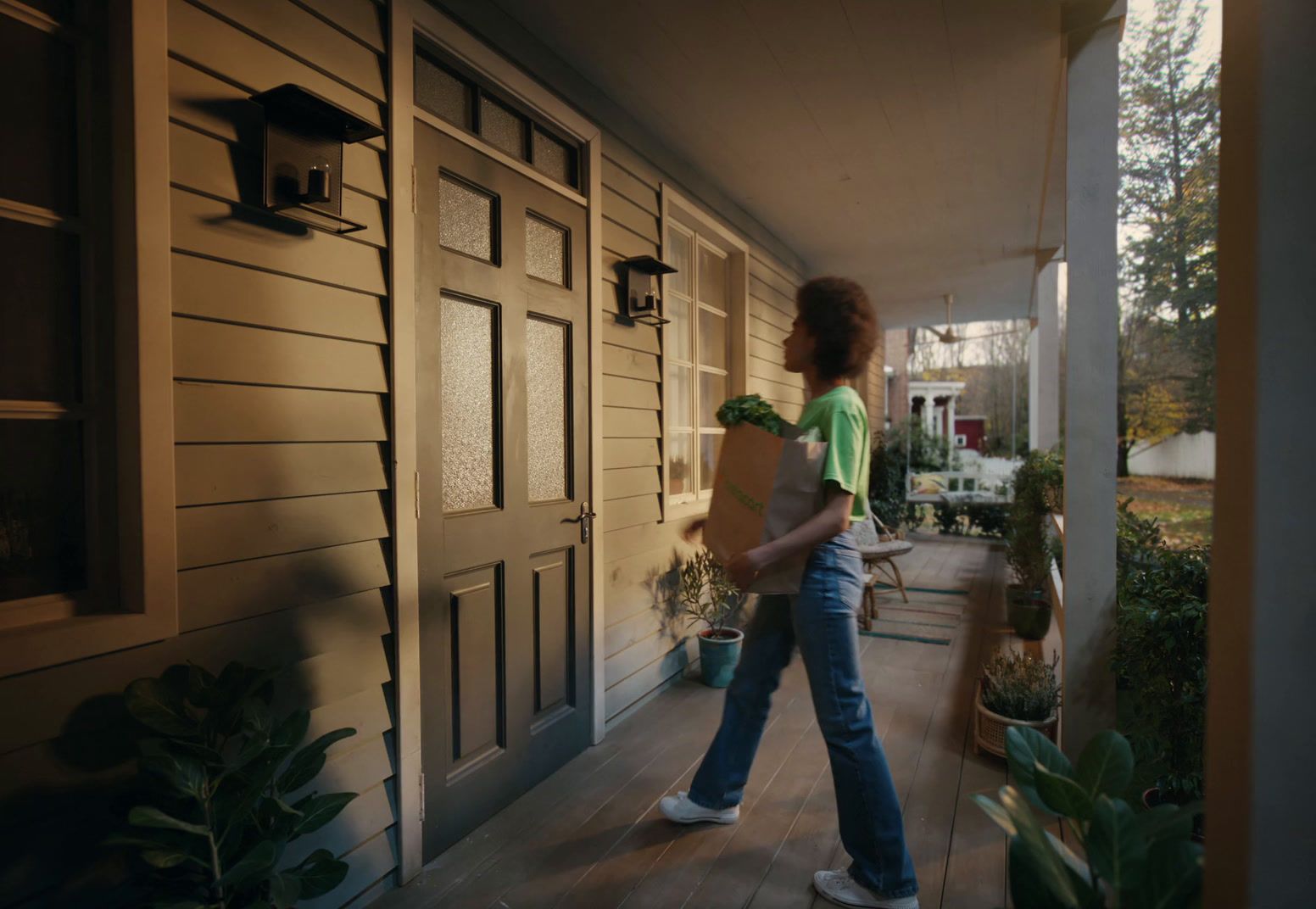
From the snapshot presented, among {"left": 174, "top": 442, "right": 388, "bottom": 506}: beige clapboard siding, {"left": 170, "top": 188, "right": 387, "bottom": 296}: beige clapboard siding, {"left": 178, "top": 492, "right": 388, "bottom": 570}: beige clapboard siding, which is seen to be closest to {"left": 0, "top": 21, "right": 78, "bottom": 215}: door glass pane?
{"left": 170, "top": 188, "right": 387, "bottom": 296}: beige clapboard siding

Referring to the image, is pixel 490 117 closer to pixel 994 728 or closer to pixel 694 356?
pixel 694 356

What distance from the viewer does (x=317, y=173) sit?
5.30 feet

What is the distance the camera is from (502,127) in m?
2.51

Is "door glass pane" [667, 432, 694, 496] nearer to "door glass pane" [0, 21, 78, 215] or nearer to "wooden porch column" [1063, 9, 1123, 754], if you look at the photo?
"wooden porch column" [1063, 9, 1123, 754]

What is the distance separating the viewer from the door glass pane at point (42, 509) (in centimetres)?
128

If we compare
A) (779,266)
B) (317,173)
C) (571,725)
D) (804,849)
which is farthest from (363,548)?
(779,266)

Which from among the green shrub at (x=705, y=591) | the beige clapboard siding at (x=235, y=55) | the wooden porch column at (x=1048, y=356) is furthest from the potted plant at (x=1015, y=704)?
the wooden porch column at (x=1048, y=356)

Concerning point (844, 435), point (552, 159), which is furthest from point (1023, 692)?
point (552, 159)

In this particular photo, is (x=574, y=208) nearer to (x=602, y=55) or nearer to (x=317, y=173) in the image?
(x=602, y=55)

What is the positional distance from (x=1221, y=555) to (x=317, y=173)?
5.76 ft

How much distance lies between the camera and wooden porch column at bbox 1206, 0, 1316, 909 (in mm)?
758

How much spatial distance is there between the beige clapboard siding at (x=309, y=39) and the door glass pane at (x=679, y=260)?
2.03 metres

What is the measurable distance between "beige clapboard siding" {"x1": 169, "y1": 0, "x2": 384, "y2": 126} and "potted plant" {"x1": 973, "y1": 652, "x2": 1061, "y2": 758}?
2.92 m

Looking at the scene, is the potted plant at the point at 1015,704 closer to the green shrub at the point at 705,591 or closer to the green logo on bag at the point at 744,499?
the green shrub at the point at 705,591
